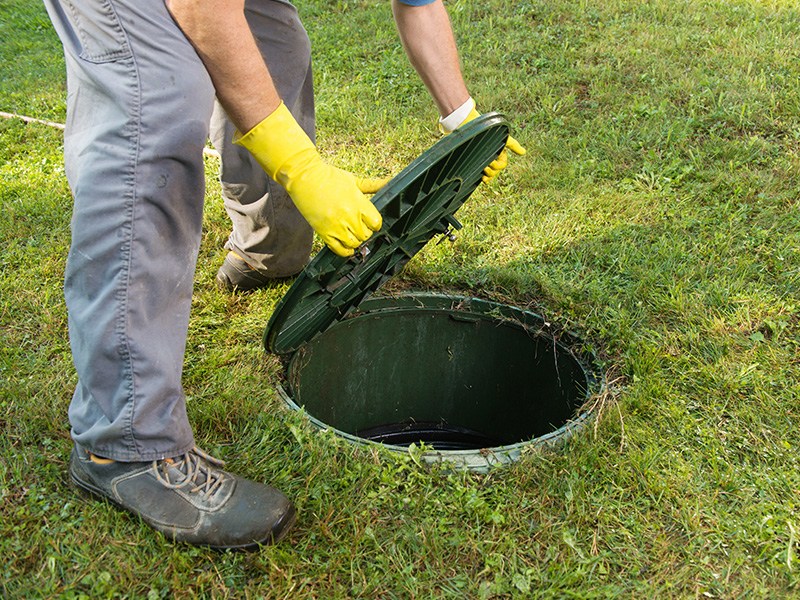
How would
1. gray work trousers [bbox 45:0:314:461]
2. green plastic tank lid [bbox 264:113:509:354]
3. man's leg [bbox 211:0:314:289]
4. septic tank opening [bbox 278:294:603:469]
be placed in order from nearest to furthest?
gray work trousers [bbox 45:0:314:461] < green plastic tank lid [bbox 264:113:509:354] < man's leg [bbox 211:0:314:289] < septic tank opening [bbox 278:294:603:469]

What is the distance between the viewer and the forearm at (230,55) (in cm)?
163

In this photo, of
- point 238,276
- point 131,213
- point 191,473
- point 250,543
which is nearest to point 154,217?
point 131,213

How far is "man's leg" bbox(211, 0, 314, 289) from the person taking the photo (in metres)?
2.55

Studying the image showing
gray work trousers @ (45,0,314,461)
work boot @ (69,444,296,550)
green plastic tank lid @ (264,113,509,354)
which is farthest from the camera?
green plastic tank lid @ (264,113,509,354)

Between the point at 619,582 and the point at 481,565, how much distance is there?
14.0 inches

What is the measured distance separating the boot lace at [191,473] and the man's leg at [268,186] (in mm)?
1178

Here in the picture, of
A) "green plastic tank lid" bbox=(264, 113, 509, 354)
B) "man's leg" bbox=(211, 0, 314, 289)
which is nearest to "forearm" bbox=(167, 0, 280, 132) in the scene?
"green plastic tank lid" bbox=(264, 113, 509, 354)

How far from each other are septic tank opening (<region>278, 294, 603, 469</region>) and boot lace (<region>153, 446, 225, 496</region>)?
27.6 inches

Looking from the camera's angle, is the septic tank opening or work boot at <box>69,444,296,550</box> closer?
work boot at <box>69,444,296,550</box>

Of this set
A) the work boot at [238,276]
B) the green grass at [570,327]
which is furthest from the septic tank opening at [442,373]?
the work boot at [238,276]

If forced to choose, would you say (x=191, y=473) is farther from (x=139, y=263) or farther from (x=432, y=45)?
(x=432, y=45)

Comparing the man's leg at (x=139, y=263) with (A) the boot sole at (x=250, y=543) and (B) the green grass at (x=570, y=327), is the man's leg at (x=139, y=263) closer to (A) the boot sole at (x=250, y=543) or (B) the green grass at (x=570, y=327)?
(A) the boot sole at (x=250, y=543)

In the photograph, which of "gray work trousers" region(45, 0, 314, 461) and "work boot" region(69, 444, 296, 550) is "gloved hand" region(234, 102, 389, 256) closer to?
"gray work trousers" region(45, 0, 314, 461)

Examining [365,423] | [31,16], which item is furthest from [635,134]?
[31,16]
